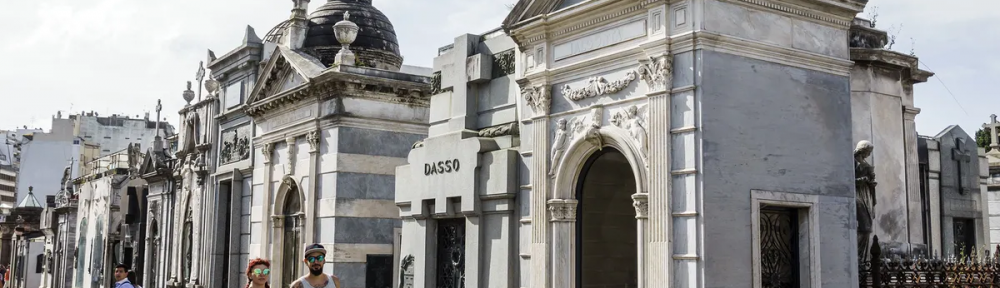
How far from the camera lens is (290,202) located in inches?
762

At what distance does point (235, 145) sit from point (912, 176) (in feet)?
48.8

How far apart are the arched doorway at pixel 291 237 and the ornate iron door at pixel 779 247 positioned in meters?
10.3

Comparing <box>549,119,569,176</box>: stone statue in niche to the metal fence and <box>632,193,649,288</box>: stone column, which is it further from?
the metal fence

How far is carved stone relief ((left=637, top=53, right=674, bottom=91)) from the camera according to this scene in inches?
401

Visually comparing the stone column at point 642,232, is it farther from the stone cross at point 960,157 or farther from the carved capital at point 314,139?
the carved capital at point 314,139

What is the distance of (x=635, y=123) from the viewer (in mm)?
10625

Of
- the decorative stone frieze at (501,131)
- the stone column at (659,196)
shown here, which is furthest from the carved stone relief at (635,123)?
the decorative stone frieze at (501,131)

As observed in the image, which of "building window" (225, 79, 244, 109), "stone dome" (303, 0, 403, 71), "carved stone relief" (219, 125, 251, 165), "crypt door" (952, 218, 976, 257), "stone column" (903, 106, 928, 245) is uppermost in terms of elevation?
"stone dome" (303, 0, 403, 71)

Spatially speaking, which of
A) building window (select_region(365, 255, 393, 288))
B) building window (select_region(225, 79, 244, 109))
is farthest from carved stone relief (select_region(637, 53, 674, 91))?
building window (select_region(225, 79, 244, 109))

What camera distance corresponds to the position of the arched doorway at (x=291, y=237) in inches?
739

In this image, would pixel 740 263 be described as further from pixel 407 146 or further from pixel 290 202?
pixel 290 202

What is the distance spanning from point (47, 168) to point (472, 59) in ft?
198

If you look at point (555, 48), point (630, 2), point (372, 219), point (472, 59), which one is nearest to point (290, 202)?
point (372, 219)

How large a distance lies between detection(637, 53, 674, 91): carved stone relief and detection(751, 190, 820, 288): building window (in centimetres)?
Answer: 143
